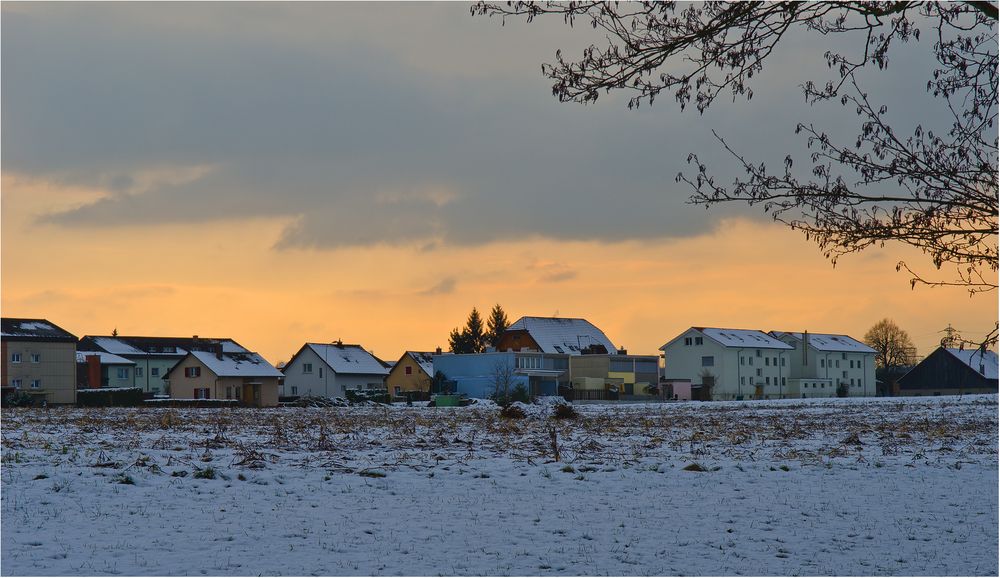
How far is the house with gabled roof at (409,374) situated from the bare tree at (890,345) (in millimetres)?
75484


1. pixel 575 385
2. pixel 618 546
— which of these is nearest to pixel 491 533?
pixel 618 546

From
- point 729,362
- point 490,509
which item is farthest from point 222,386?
point 490,509

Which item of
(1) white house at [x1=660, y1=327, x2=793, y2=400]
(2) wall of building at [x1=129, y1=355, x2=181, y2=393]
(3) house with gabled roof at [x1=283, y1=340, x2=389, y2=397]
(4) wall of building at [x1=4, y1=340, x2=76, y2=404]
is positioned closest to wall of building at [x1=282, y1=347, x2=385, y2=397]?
(3) house with gabled roof at [x1=283, y1=340, x2=389, y2=397]

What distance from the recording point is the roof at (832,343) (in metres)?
124

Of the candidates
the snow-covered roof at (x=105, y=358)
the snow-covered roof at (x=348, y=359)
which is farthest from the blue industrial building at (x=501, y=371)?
the snow-covered roof at (x=105, y=358)

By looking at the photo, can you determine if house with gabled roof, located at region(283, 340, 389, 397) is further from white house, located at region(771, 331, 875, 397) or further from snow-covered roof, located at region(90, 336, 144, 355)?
white house, located at region(771, 331, 875, 397)

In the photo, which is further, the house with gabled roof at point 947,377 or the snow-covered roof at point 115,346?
the house with gabled roof at point 947,377

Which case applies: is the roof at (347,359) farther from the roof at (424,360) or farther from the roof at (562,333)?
the roof at (562,333)

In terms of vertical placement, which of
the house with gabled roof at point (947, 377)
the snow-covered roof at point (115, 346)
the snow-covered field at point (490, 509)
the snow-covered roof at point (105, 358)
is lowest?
the house with gabled roof at point (947, 377)

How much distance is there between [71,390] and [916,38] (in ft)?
277

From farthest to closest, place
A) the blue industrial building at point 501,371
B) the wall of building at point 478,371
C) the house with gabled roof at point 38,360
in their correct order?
1. the wall of building at point 478,371
2. the blue industrial building at point 501,371
3. the house with gabled roof at point 38,360

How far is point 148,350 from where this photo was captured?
110 m

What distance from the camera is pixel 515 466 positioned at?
17719 millimetres

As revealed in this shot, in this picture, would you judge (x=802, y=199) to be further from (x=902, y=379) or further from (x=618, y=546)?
(x=902, y=379)
